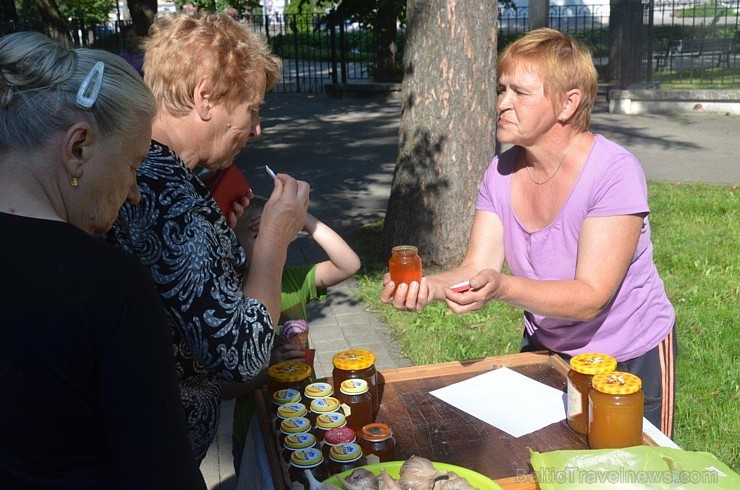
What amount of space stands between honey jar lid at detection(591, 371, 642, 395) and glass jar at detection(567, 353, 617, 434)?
0.05m

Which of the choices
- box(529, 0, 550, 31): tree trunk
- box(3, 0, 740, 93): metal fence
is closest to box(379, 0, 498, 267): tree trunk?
box(529, 0, 550, 31): tree trunk

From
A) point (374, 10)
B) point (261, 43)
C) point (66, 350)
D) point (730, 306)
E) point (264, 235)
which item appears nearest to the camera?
point (66, 350)

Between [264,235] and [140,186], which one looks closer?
[140,186]

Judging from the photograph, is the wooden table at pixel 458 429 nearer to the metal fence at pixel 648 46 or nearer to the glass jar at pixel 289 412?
the glass jar at pixel 289 412

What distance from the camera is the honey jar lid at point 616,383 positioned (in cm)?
196

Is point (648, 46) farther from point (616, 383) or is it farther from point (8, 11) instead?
point (616, 383)

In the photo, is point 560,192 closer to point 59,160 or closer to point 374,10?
point 59,160

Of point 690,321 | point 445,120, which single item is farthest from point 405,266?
point 445,120

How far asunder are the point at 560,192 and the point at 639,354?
1.85ft

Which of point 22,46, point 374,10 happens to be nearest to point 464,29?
point 22,46

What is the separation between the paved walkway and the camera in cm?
535

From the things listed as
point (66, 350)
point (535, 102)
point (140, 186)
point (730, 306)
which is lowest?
point (730, 306)

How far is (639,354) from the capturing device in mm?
2553

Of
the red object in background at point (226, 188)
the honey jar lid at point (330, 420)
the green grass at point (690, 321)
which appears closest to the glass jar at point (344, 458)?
the honey jar lid at point (330, 420)
